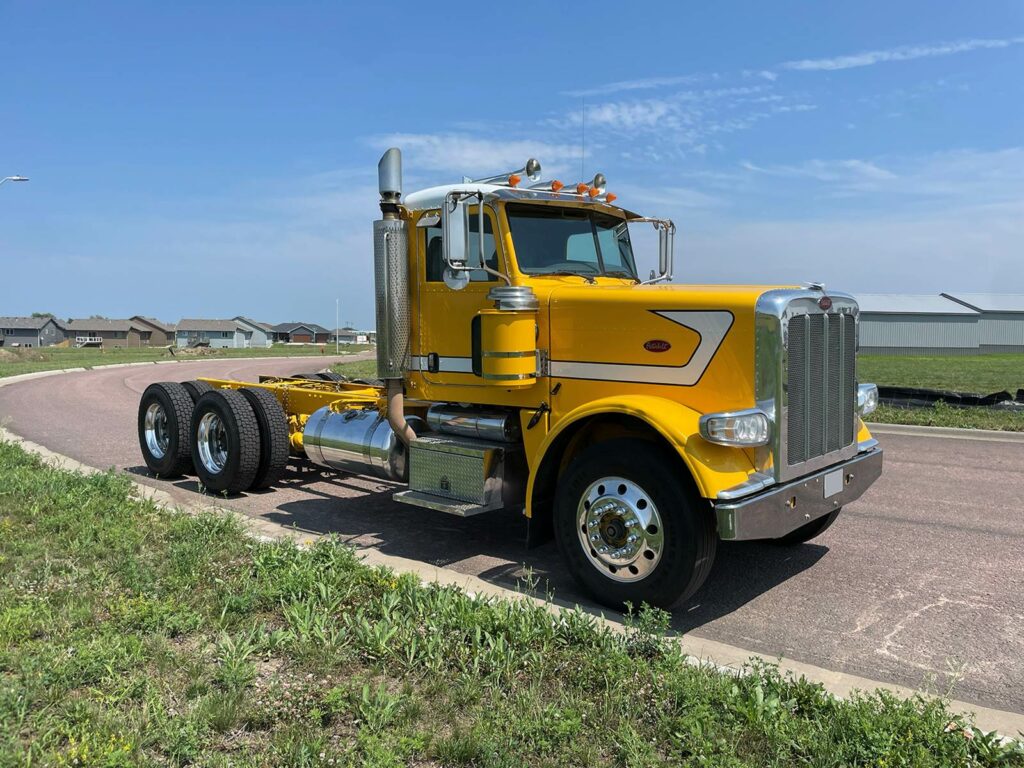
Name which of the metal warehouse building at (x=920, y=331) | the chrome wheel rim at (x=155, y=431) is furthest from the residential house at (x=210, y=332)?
the chrome wheel rim at (x=155, y=431)

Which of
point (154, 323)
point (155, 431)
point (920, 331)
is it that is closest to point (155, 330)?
point (154, 323)

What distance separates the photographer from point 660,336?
4801mm

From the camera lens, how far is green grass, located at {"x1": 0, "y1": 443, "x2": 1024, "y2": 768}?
289 cm

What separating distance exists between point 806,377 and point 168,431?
6.69 meters

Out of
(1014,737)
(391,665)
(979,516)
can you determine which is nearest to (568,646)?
(391,665)

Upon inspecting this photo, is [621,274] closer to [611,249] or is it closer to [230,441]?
[611,249]

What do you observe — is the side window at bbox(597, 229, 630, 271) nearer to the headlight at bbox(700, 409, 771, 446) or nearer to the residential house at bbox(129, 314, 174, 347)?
the headlight at bbox(700, 409, 771, 446)

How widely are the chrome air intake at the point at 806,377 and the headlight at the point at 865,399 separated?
0.22m

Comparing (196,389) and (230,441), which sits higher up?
(196,389)

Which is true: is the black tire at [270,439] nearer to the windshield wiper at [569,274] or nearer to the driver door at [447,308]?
the driver door at [447,308]

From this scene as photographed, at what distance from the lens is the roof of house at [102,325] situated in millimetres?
121250

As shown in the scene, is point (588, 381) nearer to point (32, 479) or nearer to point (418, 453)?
point (418, 453)

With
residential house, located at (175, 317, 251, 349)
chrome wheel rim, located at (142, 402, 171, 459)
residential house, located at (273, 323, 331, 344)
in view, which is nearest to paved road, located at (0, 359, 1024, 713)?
chrome wheel rim, located at (142, 402, 171, 459)

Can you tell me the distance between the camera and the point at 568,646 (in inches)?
147
